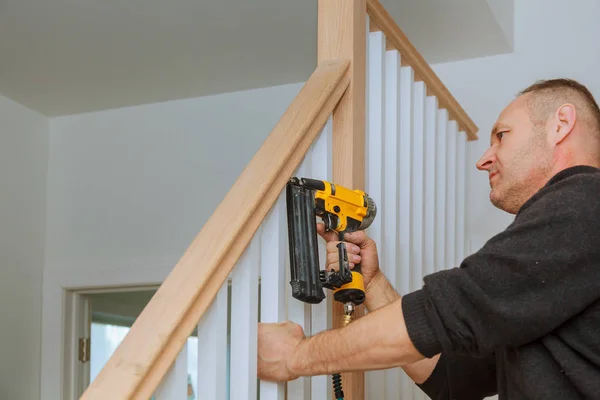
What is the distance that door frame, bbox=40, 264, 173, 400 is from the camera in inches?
157

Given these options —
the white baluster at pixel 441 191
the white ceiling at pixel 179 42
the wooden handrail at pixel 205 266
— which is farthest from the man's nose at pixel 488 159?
the white ceiling at pixel 179 42

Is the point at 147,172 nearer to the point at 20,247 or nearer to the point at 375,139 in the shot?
the point at 20,247

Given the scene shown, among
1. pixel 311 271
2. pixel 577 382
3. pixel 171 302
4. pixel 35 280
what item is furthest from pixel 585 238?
pixel 35 280

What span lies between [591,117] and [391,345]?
654 mm

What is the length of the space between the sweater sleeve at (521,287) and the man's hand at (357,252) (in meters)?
0.33

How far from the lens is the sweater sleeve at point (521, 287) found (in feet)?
→ 4.49

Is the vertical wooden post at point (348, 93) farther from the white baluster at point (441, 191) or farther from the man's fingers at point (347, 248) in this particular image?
the white baluster at point (441, 191)

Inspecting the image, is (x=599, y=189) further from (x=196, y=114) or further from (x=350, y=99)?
(x=196, y=114)

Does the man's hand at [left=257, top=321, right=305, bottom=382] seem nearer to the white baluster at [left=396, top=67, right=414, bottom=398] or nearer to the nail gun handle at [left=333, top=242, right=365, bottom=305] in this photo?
the nail gun handle at [left=333, top=242, right=365, bottom=305]

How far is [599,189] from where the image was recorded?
1417 mm

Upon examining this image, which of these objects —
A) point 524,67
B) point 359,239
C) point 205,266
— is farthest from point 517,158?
A: point 524,67

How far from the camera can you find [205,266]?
1.35 meters

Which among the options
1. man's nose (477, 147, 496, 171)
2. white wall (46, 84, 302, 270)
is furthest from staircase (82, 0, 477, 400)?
white wall (46, 84, 302, 270)

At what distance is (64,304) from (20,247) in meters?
0.34
